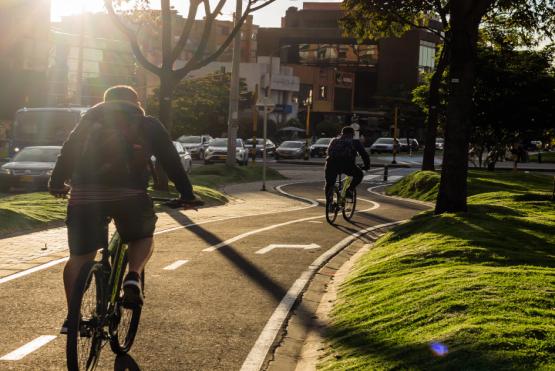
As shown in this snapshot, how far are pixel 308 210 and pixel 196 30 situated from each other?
112 meters

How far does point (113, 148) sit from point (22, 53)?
60456mm

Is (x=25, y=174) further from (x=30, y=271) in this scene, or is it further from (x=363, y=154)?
(x=30, y=271)

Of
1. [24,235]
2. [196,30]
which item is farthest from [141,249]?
[196,30]

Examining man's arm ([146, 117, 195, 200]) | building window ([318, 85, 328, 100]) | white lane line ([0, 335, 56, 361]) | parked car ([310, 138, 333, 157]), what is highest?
building window ([318, 85, 328, 100])

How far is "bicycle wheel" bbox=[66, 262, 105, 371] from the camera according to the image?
201 inches

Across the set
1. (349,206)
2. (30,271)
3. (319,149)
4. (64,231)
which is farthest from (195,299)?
(319,149)

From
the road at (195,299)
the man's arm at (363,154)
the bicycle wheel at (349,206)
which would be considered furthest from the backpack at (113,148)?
the bicycle wheel at (349,206)

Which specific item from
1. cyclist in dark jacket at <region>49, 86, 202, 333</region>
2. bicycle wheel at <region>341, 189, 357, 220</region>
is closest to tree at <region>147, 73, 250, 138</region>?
bicycle wheel at <region>341, 189, 357, 220</region>

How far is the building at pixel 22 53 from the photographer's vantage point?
197 ft

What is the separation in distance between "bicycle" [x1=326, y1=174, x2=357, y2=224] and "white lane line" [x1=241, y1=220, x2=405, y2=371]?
4.12 meters

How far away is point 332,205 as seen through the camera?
695 inches

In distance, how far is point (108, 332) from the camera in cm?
586

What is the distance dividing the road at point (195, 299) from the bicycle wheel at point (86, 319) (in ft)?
1.93

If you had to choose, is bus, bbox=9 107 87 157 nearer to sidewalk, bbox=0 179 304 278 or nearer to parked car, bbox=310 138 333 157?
sidewalk, bbox=0 179 304 278
